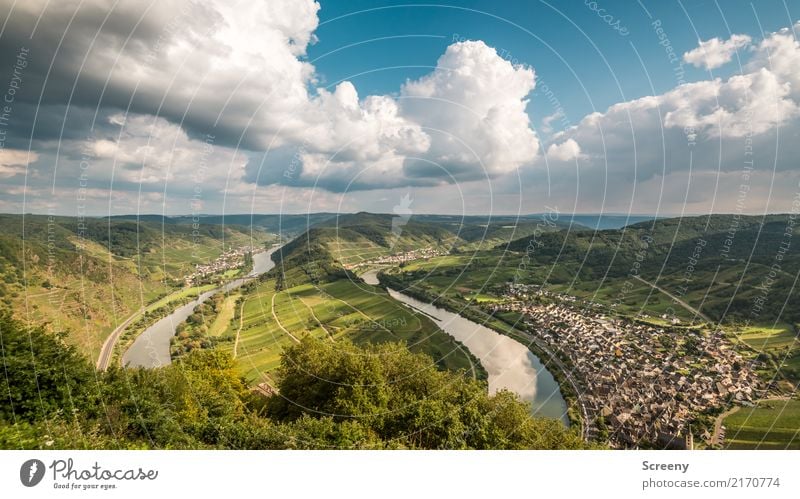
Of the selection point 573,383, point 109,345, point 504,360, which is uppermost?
point 573,383

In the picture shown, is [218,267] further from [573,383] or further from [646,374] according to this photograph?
[646,374]

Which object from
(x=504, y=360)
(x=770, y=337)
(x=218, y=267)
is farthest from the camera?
(x=504, y=360)

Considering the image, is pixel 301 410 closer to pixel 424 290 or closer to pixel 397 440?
pixel 397 440

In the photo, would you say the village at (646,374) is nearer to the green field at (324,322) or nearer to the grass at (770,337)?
the grass at (770,337)

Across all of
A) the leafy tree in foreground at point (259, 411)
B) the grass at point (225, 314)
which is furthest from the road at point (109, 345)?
the leafy tree in foreground at point (259, 411)
